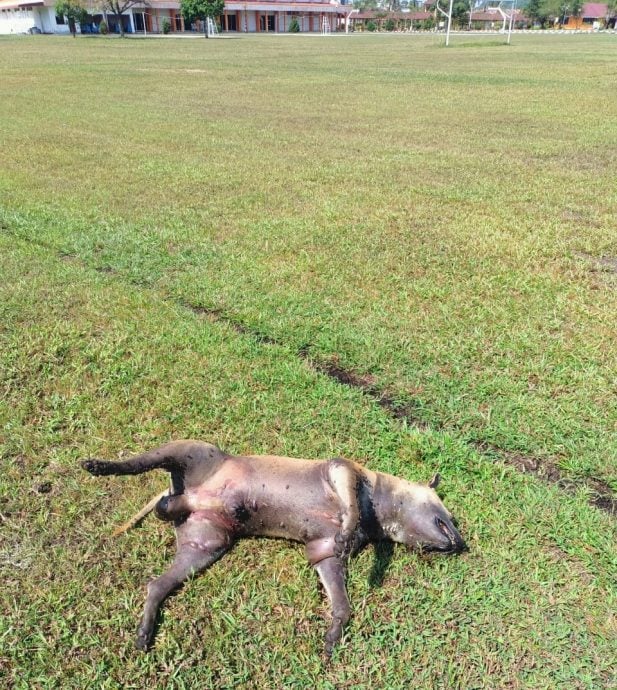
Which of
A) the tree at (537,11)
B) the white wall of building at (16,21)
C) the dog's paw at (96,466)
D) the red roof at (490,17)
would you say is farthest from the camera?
the red roof at (490,17)

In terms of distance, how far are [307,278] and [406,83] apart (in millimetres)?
17565

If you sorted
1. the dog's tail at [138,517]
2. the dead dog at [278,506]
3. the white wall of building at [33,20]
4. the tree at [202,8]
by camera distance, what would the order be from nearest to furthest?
1. the dead dog at [278,506]
2. the dog's tail at [138,517]
3. the tree at [202,8]
4. the white wall of building at [33,20]

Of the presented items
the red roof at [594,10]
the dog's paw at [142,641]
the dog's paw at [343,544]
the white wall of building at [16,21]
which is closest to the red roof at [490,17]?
the red roof at [594,10]

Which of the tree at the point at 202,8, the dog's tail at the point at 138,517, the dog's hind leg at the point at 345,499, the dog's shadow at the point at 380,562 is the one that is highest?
the tree at the point at 202,8

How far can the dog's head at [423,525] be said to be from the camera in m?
2.43

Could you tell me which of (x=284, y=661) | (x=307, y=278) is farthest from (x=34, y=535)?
(x=307, y=278)

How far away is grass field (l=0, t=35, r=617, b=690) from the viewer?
2.22m

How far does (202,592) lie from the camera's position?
2.36 meters

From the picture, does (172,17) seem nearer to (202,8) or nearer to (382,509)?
(202,8)

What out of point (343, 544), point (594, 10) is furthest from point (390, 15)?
point (343, 544)

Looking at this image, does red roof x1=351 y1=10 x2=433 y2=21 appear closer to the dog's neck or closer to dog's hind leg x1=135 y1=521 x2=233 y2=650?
the dog's neck

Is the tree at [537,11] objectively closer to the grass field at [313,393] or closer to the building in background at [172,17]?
the building in background at [172,17]

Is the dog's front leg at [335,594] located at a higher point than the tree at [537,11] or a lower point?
lower

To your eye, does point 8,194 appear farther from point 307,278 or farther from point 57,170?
point 307,278
